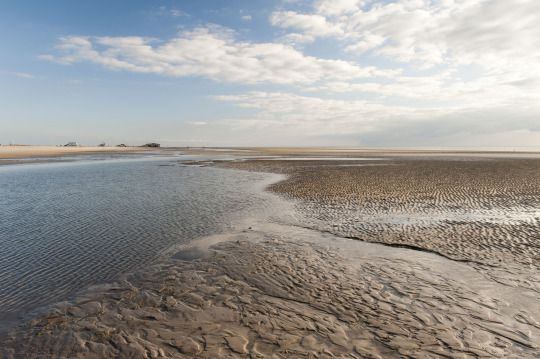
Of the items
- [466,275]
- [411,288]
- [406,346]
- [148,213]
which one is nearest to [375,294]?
[411,288]

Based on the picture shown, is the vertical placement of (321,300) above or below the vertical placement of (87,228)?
below

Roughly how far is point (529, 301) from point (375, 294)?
3421 millimetres

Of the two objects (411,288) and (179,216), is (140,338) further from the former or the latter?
(179,216)

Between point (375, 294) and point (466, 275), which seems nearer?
point (375, 294)

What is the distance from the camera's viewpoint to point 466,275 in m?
8.12

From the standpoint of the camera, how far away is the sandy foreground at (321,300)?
5148mm

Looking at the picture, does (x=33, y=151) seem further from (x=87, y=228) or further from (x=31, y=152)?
(x=87, y=228)

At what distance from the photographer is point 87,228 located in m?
12.4

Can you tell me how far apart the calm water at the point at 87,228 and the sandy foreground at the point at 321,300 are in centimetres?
102

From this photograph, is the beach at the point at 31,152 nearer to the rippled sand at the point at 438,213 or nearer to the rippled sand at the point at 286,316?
the rippled sand at the point at 438,213

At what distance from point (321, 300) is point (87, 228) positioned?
1045 centimetres

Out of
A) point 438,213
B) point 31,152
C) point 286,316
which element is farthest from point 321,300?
point 31,152

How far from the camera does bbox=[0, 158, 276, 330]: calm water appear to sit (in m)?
7.61

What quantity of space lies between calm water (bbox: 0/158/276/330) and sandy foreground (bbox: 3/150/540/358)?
3.36ft
